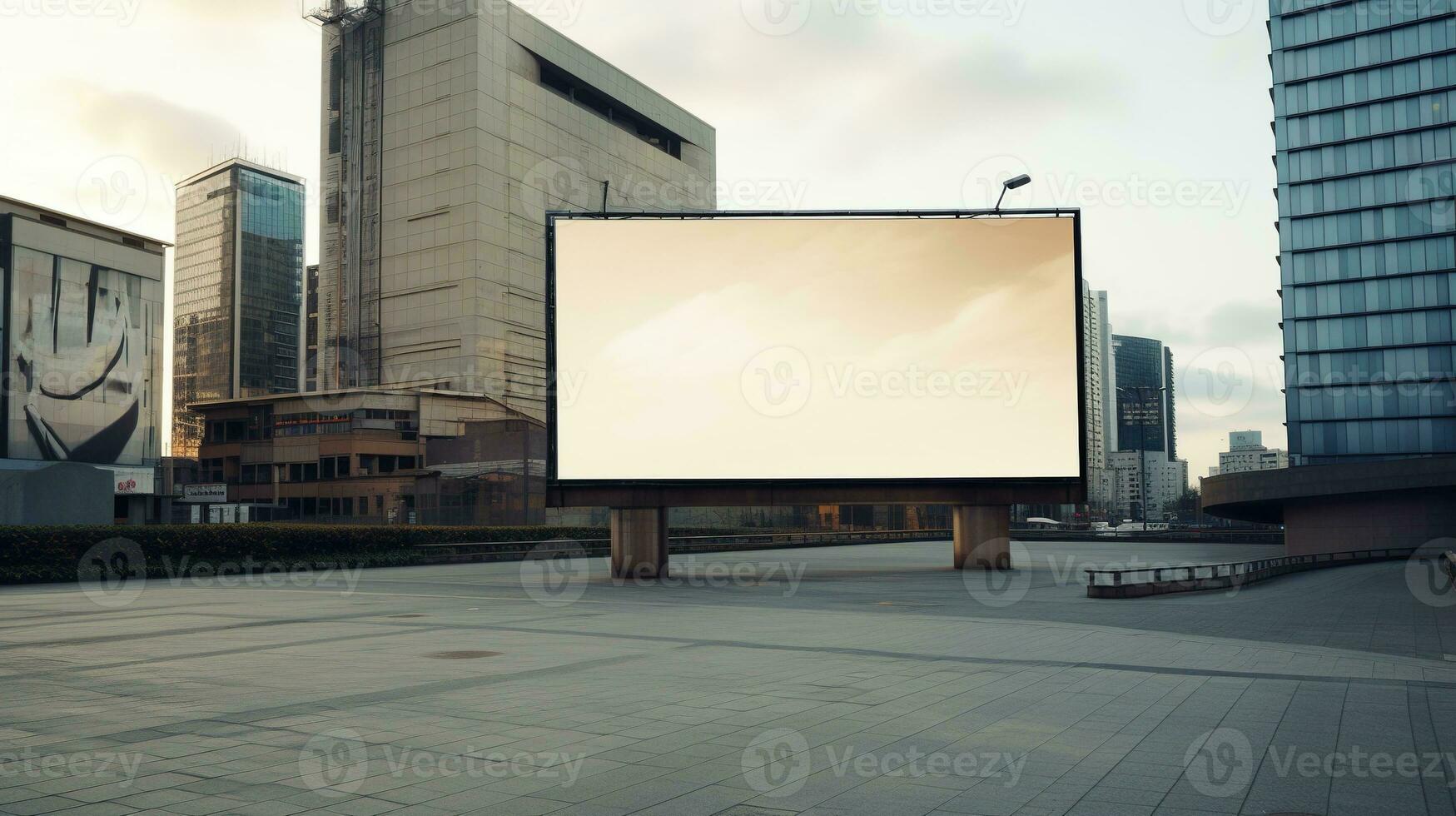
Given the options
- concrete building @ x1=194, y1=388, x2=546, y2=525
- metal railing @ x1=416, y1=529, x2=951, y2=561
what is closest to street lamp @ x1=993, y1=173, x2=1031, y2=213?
metal railing @ x1=416, y1=529, x2=951, y2=561

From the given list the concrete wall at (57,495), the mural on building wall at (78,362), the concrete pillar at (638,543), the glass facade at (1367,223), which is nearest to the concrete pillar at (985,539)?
the concrete pillar at (638,543)

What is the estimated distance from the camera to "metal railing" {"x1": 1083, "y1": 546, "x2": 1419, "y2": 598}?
2617 centimetres

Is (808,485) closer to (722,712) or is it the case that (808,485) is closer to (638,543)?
(638,543)

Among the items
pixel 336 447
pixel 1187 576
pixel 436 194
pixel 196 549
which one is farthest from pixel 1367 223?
pixel 336 447

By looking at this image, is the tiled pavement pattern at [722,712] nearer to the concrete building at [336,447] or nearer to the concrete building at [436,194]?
the concrete building at [336,447]

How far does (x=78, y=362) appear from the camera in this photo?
74312 millimetres

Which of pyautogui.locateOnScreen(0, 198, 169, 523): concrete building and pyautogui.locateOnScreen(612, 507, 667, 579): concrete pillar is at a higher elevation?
pyautogui.locateOnScreen(0, 198, 169, 523): concrete building

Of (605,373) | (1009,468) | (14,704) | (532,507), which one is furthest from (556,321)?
(532,507)

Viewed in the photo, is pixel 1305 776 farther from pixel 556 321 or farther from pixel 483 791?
pixel 556 321

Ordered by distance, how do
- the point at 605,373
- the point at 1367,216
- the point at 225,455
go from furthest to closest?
the point at 225,455 → the point at 1367,216 → the point at 605,373

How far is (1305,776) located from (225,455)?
117661 mm

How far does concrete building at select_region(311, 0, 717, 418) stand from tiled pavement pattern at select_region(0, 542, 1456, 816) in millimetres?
100144

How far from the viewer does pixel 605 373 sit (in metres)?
33.1

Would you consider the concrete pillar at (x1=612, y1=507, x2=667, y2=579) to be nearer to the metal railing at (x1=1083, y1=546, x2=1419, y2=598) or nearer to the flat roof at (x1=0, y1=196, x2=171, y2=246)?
the metal railing at (x1=1083, y1=546, x2=1419, y2=598)
